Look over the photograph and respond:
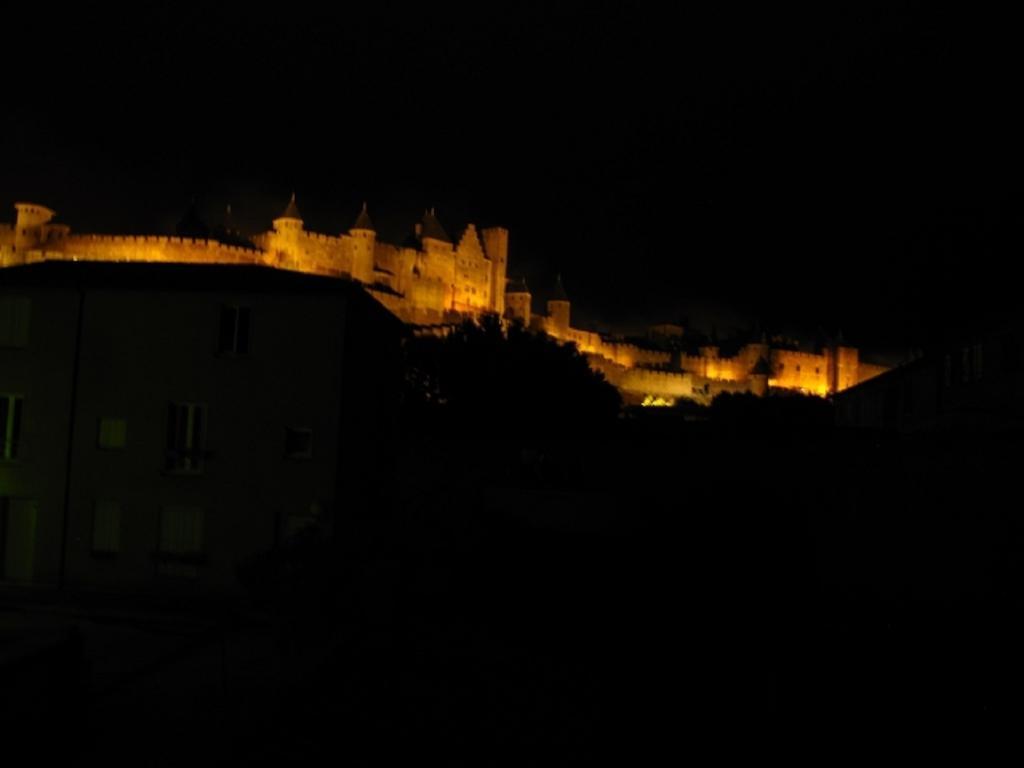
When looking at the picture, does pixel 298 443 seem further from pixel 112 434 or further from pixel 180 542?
pixel 112 434

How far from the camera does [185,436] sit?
74.3 ft

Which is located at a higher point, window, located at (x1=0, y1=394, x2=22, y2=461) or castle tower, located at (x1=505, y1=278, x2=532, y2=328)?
castle tower, located at (x1=505, y1=278, x2=532, y2=328)

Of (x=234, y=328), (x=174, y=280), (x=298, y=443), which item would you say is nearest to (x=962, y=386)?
(x=298, y=443)

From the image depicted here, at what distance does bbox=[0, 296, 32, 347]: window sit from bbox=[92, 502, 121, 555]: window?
4375 millimetres

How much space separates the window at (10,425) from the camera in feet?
74.4

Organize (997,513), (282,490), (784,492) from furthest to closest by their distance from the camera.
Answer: (282,490) < (784,492) < (997,513)

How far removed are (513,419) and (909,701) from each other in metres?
30.8

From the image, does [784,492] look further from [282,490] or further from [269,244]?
[269,244]

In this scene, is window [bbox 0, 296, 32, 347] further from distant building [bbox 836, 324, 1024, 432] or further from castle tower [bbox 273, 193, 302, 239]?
castle tower [bbox 273, 193, 302, 239]

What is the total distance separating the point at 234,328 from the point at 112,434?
3807mm

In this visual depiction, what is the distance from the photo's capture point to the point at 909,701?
13.6 m

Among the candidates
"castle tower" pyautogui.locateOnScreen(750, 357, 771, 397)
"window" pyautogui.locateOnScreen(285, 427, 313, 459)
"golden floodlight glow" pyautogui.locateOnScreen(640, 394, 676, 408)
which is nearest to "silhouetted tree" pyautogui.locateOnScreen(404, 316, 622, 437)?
"window" pyautogui.locateOnScreen(285, 427, 313, 459)

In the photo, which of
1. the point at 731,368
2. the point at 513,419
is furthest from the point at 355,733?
the point at 731,368

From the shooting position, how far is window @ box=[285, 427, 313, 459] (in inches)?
879
